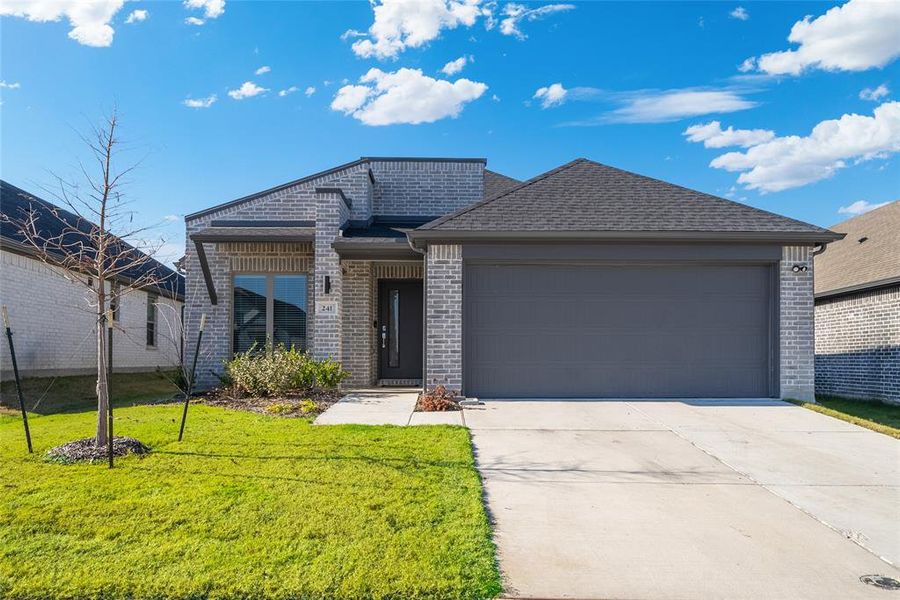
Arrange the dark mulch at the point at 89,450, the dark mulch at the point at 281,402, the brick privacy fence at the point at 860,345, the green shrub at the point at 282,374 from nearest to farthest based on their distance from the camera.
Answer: the dark mulch at the point at 89,450 < the dark mulch at the point at 281,402 < the green shrub at the point at 282,374 < the brick privacy fence at the point at 860,345

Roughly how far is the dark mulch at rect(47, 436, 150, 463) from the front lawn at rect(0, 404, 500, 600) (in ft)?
0.62

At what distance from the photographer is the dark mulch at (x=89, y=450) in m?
5.95

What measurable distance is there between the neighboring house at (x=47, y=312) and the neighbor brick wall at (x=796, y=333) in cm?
1042

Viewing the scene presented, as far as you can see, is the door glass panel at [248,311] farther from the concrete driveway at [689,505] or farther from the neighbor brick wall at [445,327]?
the concrete driveway at [689,505]

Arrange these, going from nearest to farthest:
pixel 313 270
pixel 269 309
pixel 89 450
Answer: pixel 89 450, pixel 313 270, pixel 269 309

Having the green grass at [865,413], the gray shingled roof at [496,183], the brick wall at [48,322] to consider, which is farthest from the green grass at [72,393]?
the green grass at [865,413]

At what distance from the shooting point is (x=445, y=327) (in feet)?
31.9

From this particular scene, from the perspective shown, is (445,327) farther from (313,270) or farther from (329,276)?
(313,270)

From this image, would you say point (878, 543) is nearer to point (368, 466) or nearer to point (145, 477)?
point (368, 466)

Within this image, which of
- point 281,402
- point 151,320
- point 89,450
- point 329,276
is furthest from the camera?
point 151,320

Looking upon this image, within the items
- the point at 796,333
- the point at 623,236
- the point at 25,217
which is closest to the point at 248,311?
the point at 25,217

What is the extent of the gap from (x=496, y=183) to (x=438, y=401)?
25.8 feet

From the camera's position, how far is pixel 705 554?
3.81 metres

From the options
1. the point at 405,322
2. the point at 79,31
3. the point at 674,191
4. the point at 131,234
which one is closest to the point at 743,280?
the point at 674,191
